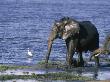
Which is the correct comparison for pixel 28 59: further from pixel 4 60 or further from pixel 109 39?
pixel 109 39

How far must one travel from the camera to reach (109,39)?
2872 cm

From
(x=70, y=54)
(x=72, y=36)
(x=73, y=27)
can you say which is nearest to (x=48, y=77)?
(x=70, y=54)

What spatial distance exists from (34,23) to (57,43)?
753 inches

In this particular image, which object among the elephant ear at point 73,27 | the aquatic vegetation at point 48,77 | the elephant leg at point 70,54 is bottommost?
the aquatic vegetation at point 48,77

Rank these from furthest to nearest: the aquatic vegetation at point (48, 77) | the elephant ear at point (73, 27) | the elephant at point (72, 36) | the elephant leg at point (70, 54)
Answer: the elephant ear at point (73, 27), the elephant at point (72, 36), the elephant leg at point (70, 54), the aquatic vegetation at point (48, 77)

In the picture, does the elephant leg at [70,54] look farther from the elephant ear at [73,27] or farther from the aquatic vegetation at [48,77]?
the aquatic vegetation at [48,77]

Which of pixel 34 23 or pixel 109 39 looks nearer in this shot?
pixel 109 39

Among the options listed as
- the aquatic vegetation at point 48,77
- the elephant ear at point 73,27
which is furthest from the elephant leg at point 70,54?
the aquatic vegetation at point 48,77

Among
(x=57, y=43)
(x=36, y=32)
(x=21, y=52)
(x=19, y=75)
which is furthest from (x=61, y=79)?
(x=36, y=32)

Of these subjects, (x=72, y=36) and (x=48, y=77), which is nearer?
(x=48, y=77)

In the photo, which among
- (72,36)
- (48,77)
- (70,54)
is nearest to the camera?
(48,77)

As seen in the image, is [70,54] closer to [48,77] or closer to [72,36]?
[72,36]

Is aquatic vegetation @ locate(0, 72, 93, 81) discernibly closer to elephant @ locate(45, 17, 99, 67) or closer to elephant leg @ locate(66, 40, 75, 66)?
elephant leg @ locate(66, 40, 75, 66)

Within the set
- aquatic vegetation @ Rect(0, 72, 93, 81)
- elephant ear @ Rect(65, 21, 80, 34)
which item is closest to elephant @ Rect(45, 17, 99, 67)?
elephant ear @ Rect(65, 21, 80, 34)
